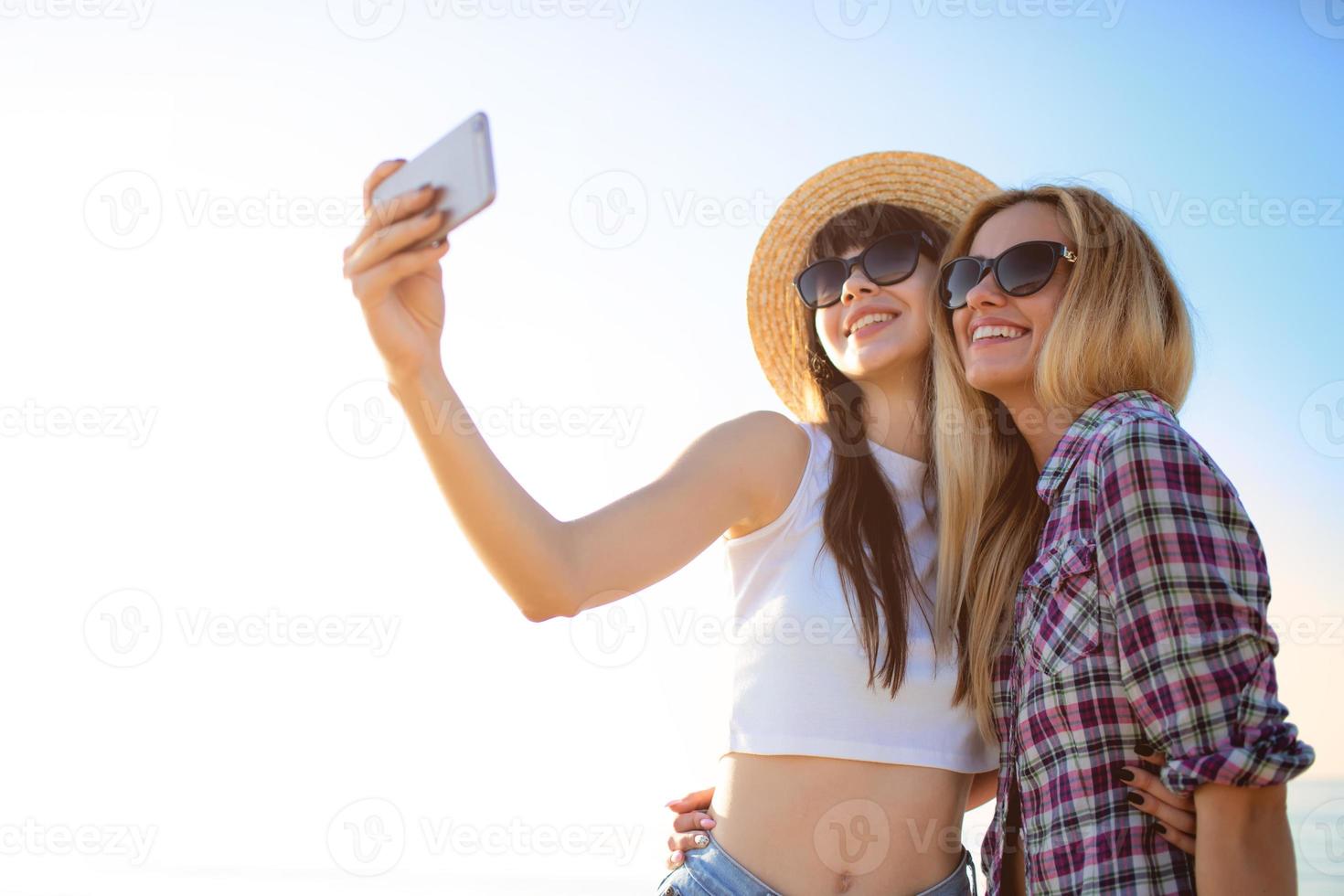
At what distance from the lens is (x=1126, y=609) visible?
7.40 ft

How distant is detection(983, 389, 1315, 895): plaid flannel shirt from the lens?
83.9 inches

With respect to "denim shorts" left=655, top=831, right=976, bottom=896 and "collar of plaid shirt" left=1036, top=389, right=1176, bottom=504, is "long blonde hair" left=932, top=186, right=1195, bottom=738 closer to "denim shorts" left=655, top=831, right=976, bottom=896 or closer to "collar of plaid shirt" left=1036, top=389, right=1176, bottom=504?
"collar of plaid shirt" left=1036, top=389, right=1176, bottom=504

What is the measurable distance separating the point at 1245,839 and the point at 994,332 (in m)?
1.55

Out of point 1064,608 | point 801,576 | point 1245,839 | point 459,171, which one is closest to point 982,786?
point 801,576

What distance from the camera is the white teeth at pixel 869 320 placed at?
3.63 metres

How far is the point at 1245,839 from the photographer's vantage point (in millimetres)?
2166

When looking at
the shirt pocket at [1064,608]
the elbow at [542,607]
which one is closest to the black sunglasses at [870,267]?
the shirt pocket at [1064,608]

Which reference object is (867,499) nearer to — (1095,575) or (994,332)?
(994,332)

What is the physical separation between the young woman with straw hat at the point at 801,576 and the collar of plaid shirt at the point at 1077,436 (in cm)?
59

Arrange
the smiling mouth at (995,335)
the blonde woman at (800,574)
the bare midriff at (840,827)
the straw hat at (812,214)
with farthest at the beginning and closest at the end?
the straw hat at (812,214) < the smiling mouth at (995,335) < the bare midriff at (840,827) < the blonde woman at (800,574)

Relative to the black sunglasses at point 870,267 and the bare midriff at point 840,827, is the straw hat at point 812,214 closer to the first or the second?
the black sunglasses at point 870,267

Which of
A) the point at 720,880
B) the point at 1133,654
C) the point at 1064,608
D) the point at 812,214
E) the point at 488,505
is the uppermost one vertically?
the point at 812,214

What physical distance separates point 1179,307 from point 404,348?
2218 mm

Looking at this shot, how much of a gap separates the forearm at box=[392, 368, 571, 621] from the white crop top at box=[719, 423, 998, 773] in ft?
2.77
